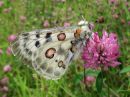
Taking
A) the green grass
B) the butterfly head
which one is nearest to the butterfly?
the butterfly head

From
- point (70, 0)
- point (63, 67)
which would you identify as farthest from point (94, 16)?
point (63, 67)

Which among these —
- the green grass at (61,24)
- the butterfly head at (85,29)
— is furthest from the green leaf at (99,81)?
the butterfly head at (85,29)

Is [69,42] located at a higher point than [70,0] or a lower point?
lower

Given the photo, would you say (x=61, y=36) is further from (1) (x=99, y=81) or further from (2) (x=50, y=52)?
(1) (x=99, y=81)

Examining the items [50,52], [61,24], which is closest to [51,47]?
[50,52]

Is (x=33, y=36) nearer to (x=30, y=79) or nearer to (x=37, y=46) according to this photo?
(x=37, y=46)

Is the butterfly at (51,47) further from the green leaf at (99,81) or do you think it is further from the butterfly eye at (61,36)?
the green leaf at (99,81)

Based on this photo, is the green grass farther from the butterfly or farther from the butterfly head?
the butterfly head
